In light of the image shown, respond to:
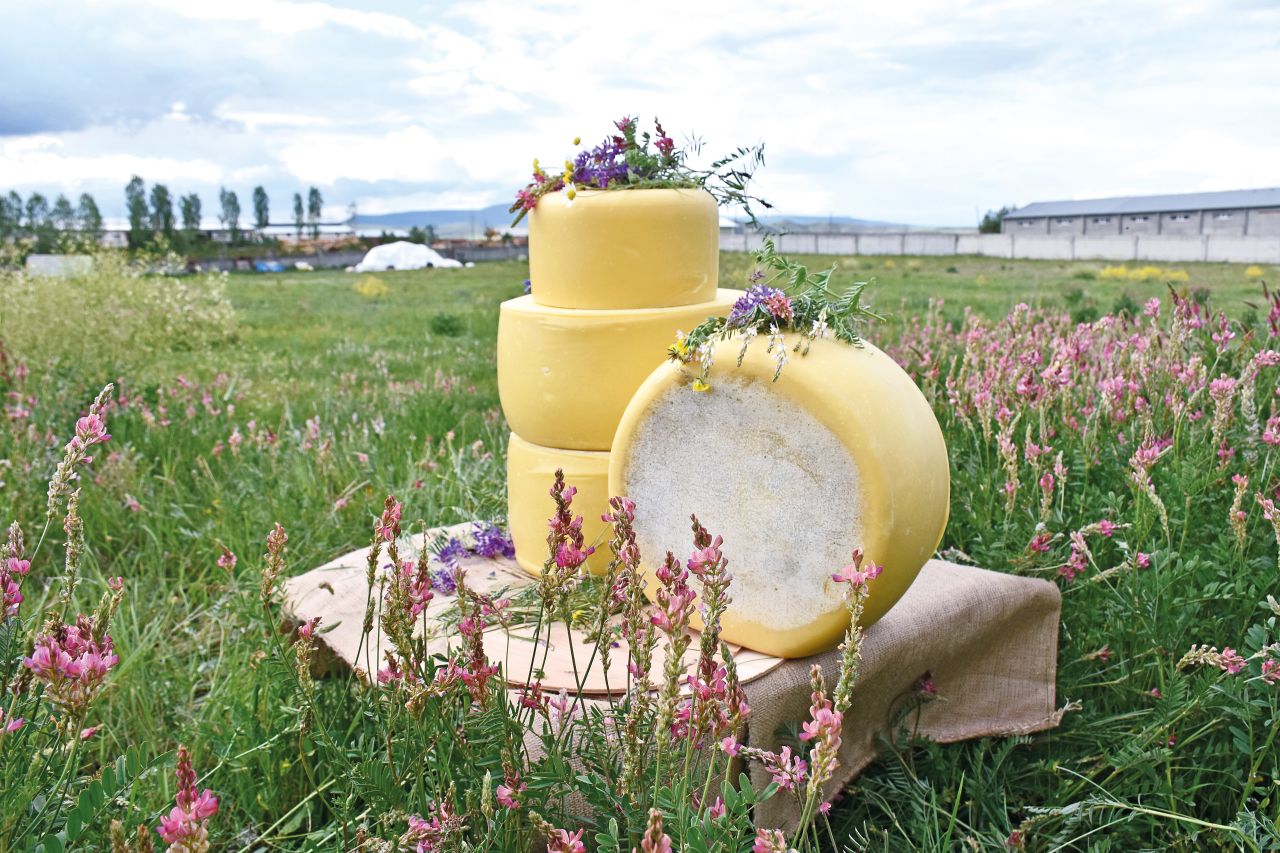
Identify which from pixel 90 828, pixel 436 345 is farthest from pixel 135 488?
pixel 436 345

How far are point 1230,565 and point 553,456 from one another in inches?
80.1

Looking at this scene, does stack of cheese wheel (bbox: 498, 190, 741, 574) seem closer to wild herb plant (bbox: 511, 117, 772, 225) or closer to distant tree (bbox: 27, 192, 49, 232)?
wild herb plant (bbox: 511, 117, 772, 225)

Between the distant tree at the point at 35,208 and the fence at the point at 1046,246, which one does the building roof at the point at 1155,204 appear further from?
the distant tree at the point at 35,208

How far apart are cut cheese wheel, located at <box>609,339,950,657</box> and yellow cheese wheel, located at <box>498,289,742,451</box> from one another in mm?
249

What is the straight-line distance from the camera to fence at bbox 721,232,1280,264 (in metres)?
40.3

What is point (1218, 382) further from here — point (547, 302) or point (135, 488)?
point (135, 488)

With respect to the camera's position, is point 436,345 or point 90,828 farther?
point 436,345

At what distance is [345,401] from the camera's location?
7129 mm

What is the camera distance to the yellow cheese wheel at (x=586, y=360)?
2.91 metres

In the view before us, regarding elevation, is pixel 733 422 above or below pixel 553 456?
above

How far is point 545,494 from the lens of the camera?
10.3ft

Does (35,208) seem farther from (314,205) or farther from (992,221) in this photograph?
Result: (992,221)

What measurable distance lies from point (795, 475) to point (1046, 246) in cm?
4817

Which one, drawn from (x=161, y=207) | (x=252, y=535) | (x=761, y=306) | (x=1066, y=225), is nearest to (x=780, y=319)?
(x=761, y=306)
